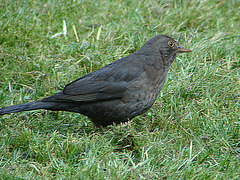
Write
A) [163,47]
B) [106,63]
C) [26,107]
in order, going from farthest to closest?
[106,63] → [163,47] → [26,107]

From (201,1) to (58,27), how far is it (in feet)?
8.84

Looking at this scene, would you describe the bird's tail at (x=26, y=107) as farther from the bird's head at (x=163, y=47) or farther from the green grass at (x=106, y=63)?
the bird's head at (x=163, y=47)

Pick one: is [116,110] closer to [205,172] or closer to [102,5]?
[205,172]

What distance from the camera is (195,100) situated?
491 cm

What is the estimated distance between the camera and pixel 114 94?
4.36 m

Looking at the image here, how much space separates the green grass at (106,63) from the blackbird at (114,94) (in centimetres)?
22

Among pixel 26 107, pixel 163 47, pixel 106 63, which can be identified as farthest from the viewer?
pixel 106 63

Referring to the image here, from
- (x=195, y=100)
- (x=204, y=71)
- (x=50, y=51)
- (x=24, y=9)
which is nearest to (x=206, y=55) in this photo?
(x=204, y=71)

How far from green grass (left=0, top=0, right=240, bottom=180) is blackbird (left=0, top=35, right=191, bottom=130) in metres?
0.22

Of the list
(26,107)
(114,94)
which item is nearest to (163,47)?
(114,94)

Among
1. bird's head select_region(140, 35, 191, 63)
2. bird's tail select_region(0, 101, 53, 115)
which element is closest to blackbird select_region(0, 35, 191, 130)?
bird's tail select_region(0, 101, 53, 115)

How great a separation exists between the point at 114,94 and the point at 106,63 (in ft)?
4.18

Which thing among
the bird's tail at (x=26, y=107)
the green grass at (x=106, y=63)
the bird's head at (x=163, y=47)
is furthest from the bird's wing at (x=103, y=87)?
the bird's head at (x=163, y=47)

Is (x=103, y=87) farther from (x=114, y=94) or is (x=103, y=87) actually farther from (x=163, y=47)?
(x=163, y=47)
